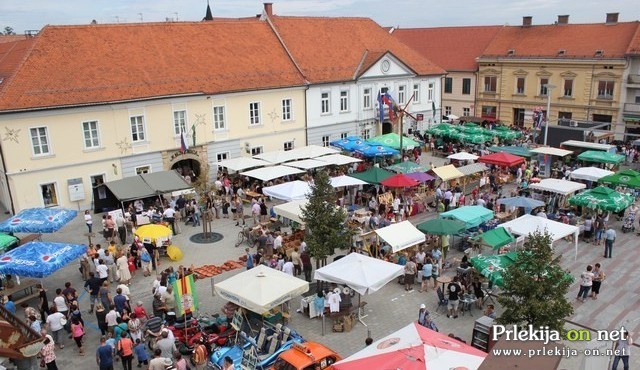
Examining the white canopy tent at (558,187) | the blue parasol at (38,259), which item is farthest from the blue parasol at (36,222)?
the white canopy tent at (558,187)

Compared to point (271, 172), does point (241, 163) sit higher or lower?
higher

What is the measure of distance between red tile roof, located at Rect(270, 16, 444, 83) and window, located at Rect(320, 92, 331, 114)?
1117mm

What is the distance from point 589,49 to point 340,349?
38839 millimetres

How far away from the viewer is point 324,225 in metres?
17.7

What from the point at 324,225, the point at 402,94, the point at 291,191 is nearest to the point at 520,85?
the point at 402,94

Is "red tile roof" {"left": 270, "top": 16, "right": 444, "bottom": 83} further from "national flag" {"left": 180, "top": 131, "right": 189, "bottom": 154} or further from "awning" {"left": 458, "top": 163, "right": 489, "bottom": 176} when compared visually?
"awning" {"left": 458, "top": 163, "right": 489, "bottom": 176}

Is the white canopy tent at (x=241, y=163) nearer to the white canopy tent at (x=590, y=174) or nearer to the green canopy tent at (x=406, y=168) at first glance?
the green canopy tent at (x=406, y=168)

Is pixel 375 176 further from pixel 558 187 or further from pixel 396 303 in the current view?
pixel 396 303

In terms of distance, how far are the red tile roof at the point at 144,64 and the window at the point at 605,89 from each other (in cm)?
2525

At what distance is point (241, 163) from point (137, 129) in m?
5.78

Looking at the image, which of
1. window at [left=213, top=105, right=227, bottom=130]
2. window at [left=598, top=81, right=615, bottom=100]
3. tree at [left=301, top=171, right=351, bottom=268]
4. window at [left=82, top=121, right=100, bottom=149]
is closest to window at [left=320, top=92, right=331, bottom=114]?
window at [left=213, top=105, right=227, bottom=130]

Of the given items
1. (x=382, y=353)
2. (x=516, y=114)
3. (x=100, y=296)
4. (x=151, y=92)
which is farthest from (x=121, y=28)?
(x=516, y=114)

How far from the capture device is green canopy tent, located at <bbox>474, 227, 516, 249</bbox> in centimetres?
1852

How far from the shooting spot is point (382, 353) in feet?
36.1
